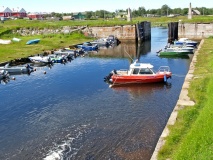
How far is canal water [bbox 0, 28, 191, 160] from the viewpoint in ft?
60.4

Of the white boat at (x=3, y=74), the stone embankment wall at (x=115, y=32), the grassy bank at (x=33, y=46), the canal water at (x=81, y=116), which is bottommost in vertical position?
the canal water at (x=81, y=116)

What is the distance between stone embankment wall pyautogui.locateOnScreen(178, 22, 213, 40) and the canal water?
42.9m

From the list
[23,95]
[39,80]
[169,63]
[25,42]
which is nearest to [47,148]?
[23,95]

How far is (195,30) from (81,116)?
208ft

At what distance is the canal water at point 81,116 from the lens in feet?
60.4

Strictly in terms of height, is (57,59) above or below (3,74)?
above

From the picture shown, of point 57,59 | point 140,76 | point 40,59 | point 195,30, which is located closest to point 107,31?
point 195,30

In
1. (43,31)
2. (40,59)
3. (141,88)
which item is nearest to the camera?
(141,88)

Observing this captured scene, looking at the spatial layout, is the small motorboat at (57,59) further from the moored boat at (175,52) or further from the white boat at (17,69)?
the moored boat at (175,52)

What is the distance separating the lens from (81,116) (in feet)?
78.6

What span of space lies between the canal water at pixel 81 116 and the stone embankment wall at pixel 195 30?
1690 inches

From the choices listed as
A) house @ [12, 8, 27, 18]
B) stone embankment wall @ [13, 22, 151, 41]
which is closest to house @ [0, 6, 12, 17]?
house @ [12, 8, 27, 18]

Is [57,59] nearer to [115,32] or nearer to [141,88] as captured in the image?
[141,88]

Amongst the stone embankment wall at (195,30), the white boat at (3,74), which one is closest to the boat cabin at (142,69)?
the white boat at (3,74)
